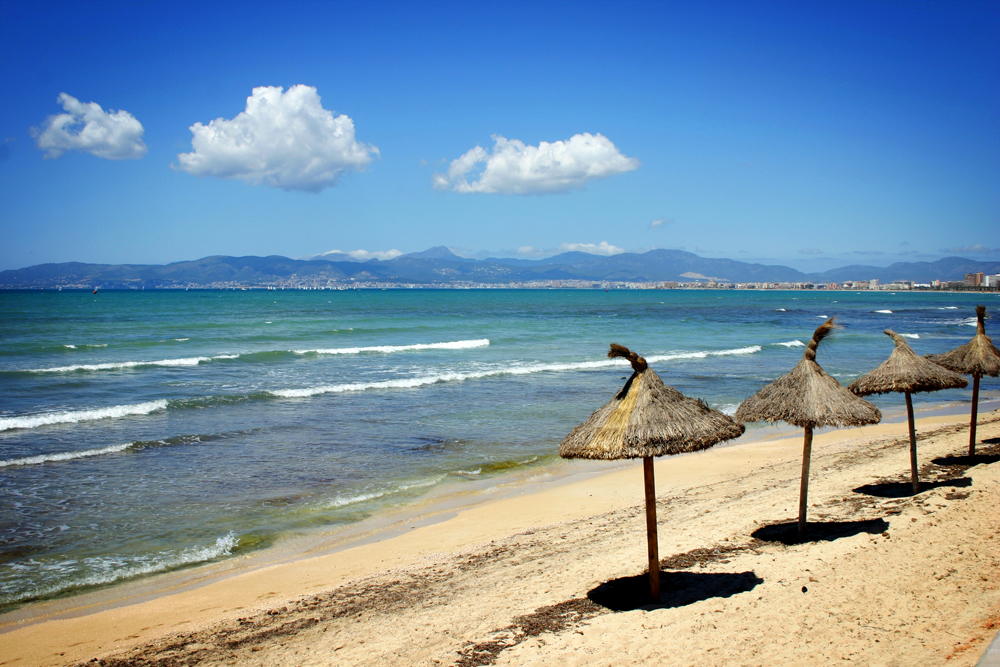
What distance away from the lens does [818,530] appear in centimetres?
770

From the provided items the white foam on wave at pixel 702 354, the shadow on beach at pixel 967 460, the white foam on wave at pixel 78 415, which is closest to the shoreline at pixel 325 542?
the shadow on beach at pixel 967 460

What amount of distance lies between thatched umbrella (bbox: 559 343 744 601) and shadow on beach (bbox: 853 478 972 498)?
473 centimetres

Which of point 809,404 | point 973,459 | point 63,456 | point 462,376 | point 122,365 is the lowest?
point 973,459

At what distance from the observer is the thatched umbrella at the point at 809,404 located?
23.1ft

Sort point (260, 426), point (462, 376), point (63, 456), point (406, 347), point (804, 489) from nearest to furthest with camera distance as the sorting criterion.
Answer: point (804, 489)
point (63, 456)
point (260, 426)
point (462, 376)
point (406, 347)

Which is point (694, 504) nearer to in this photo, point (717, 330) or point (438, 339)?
point (438, 339)

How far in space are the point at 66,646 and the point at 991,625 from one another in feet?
28.0

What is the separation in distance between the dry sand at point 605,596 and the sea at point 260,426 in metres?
1.43

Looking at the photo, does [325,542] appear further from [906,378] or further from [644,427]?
[906,378]

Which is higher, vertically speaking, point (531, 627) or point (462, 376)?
point (462, 376)

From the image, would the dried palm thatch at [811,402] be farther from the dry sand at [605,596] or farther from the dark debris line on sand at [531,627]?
the dark debris line on sand at [531,627]

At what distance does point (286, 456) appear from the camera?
12719mm

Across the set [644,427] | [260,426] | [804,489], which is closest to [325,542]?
[644,427]

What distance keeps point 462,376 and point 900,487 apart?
51.9 ft
